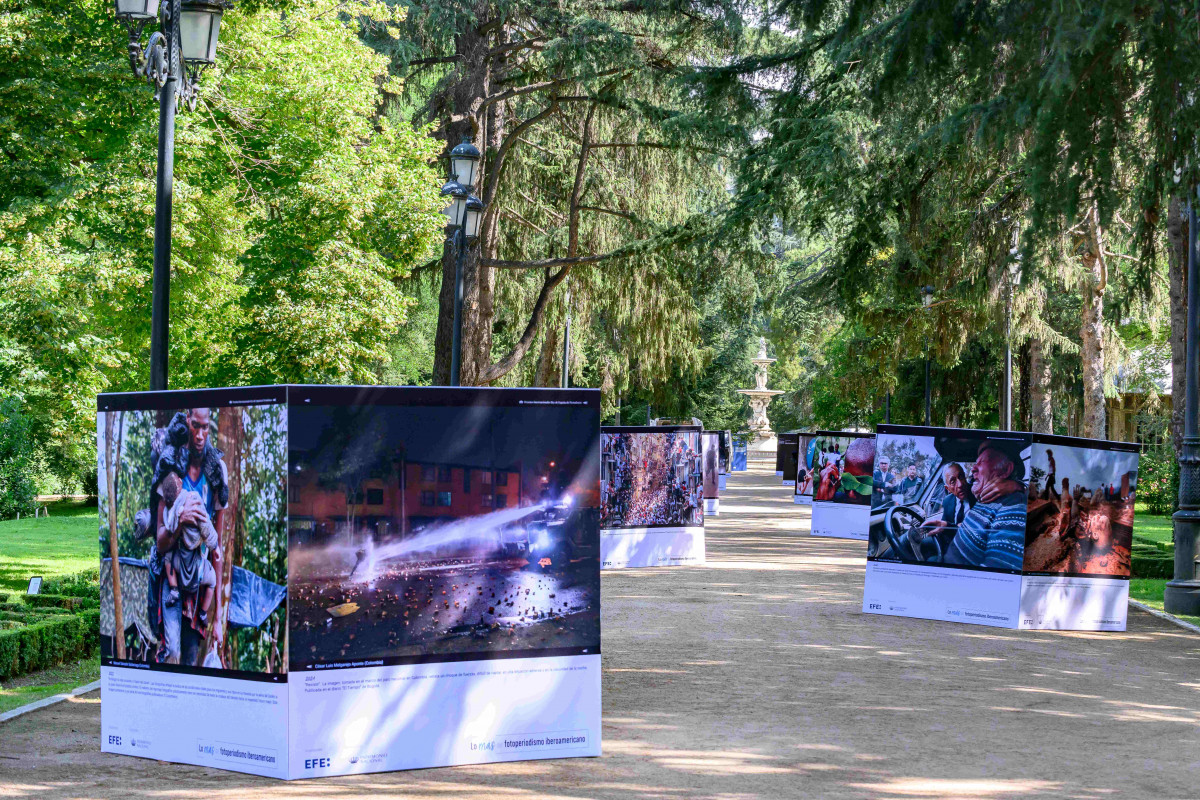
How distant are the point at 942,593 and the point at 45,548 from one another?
15.6 meters

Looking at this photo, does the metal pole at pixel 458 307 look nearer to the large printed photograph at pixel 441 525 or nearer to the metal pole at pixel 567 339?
the metal pole at pixel 567 339

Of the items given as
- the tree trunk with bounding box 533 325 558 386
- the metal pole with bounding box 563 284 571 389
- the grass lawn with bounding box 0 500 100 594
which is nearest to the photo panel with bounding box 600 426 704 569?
the grass lawn with bounding box 0 500 100 594

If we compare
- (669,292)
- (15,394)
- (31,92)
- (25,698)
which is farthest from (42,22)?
(669,292)

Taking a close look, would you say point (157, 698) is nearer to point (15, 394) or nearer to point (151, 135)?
point (15, 394)

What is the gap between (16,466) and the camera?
28484 millimetres

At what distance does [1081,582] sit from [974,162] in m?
7.19

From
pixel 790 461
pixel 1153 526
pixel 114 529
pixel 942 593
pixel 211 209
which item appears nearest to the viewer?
pixel 114 529

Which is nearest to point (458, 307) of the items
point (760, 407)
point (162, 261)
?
point (162, 261)

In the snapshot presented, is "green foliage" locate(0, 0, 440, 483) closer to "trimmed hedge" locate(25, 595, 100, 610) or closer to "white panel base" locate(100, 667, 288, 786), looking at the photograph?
"trimmed hedge" locate(25, 595, 100, 610)

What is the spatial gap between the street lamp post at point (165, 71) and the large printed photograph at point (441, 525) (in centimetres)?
389

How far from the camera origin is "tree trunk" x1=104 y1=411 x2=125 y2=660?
7.55 m

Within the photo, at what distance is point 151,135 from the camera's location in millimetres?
16766

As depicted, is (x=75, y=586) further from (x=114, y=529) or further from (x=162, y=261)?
(x=114, y=529)

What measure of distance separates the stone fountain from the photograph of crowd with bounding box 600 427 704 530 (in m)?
52.7
